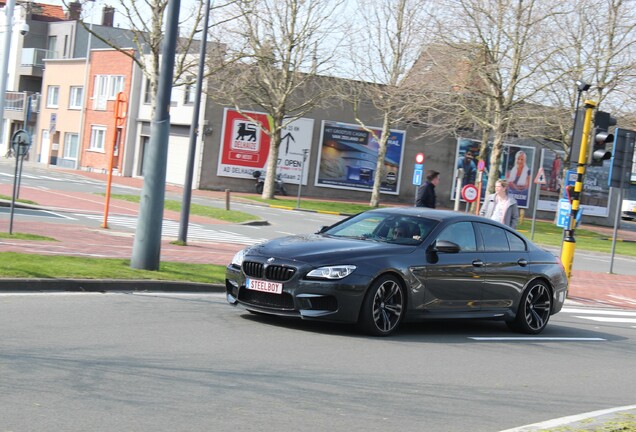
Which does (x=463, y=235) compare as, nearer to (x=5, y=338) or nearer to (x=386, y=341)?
(x=386, y=341)

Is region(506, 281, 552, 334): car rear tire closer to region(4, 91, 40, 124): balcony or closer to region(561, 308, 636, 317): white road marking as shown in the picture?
region(561, 308, 636, 317): white road marking

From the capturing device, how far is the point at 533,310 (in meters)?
12.8

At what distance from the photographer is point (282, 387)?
296 inches

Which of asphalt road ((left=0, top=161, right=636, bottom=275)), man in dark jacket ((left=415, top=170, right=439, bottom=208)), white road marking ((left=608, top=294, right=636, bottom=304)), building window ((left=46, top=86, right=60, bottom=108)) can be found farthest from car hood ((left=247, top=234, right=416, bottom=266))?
building window ((left=46, top=86, right=60, bottom=108))

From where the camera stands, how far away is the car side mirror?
1124 centimetres

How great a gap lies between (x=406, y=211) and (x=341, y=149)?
44.7 m

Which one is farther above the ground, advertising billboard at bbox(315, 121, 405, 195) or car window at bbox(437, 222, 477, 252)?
advertising billboard at bbox(315, 121, 405, 195)

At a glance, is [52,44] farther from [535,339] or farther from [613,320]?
[535,339]

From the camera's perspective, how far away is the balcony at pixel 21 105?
238 feet

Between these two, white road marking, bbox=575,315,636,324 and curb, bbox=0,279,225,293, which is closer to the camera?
curb, bbox=0,279,225,293

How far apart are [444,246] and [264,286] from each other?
2.16m

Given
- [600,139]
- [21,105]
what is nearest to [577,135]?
[600,139]

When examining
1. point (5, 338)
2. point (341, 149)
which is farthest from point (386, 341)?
point (341, 149)

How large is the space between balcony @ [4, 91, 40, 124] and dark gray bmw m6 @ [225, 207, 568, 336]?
63084 millimetres
